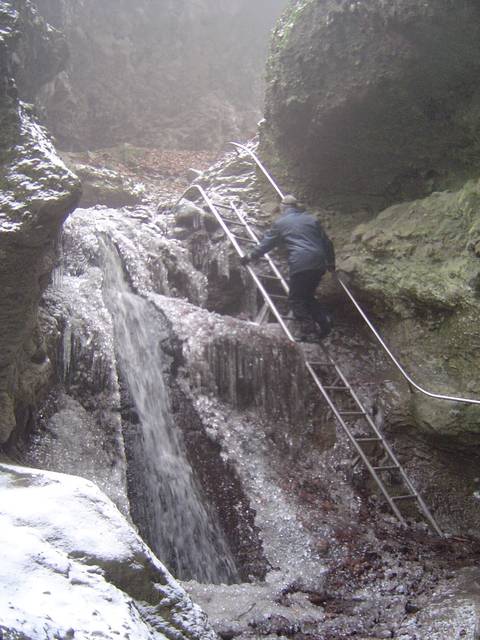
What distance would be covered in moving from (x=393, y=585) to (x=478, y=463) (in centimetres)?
213

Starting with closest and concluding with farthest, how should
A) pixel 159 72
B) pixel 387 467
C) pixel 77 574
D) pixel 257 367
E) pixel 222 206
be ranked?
pixel 77 574, pixel 387 467, pixel 257 367, pixel 222 206, pixel 159 72

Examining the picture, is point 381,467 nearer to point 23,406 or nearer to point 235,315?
point 235,315

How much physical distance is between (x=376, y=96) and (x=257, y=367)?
371 centimetres

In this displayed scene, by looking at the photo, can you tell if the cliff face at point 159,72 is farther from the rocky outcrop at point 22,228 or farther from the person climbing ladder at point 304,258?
the rocky outcrop at point 22,228

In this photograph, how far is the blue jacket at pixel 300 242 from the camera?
681 centimetres

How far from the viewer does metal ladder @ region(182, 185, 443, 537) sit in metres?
6.03

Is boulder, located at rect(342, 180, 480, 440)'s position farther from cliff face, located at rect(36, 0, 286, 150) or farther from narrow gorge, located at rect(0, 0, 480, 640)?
cliff face, located at rect(36, 0, 286, 150)

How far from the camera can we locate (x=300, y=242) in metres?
6.89

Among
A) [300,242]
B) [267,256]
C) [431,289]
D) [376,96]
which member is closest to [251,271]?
[267,256]

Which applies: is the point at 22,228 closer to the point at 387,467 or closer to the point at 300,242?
the point at 300,242

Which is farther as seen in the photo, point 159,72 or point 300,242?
point 159,72

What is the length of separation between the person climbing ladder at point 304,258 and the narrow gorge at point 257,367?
1.14 feet

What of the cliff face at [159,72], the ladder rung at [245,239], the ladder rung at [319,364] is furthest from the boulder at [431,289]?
the cliff face at [159,72]

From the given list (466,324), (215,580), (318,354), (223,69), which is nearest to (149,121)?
(223,69)
